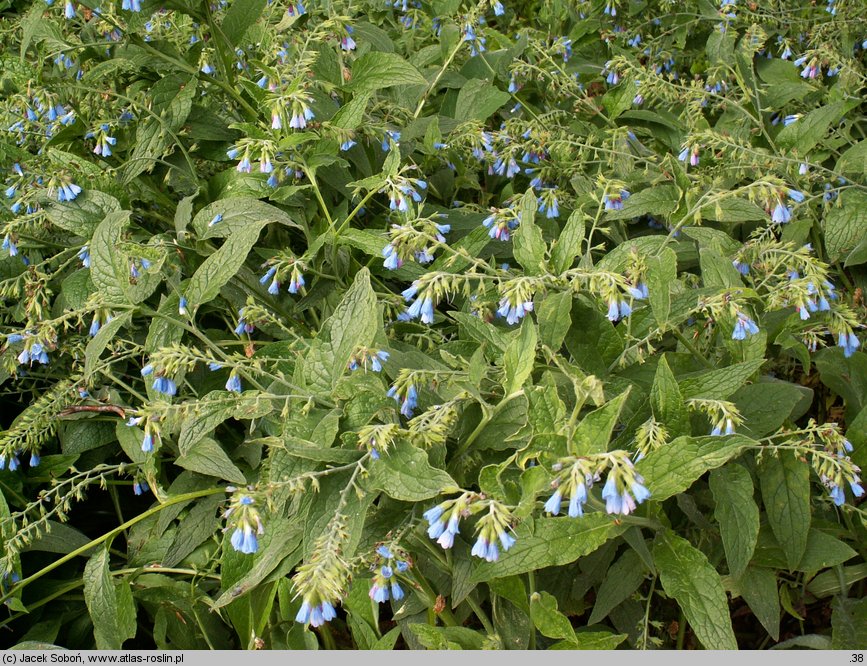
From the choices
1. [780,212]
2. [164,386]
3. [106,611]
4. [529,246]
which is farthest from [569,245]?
[106,611]

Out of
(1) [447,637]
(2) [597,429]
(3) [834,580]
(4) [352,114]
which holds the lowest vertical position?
(1) [447,637]

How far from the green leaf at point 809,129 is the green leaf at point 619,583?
1995mm

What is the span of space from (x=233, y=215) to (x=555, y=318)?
4.66 feet

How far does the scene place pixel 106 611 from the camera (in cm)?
287

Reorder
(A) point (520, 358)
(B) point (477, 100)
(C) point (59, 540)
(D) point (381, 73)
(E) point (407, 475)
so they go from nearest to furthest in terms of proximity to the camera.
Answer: (E) point (407, 475)
(A) point (520, 358)
(C) point (59, 540)
(D) point (381, 73)
(B) point (477, 100)

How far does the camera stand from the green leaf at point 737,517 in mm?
2320

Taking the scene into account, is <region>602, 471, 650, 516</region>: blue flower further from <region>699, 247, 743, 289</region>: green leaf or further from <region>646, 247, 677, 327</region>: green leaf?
<region>699, 247, 743, 289</region>: green leaf

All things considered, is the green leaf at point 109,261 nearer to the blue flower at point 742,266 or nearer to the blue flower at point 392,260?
the blue flower at point 392,260

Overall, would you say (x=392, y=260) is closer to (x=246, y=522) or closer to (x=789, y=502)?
(x=246, y=522)

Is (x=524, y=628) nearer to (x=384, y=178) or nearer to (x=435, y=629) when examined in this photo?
(x=435, y=629)

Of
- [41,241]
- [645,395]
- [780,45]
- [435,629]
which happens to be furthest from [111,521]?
[780,45]

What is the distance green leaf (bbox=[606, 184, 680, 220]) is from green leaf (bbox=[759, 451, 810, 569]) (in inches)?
44.0

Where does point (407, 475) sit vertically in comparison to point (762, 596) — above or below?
above

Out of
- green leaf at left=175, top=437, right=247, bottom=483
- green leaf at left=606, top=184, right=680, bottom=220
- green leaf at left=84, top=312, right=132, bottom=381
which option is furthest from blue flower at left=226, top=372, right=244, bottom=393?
green leaf at left=606, top=184, right=680, bottom=220
